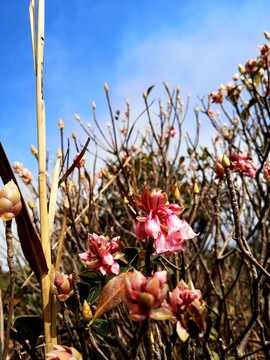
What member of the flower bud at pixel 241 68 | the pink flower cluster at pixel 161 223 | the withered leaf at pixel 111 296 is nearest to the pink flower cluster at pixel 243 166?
the pink flower cluster at pixel 161 223

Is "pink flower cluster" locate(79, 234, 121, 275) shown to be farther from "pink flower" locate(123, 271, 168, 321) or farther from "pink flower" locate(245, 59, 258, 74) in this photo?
"pink flower" locate(245, 59, 258, 74)

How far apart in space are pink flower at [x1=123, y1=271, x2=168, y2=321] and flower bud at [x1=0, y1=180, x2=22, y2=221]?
0.68ft

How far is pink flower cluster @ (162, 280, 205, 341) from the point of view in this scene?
0.45 m

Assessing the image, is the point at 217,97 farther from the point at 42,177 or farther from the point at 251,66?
the point at 42,177

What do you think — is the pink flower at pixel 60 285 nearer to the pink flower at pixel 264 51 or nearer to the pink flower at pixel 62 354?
the pink flower at pixel 62 354

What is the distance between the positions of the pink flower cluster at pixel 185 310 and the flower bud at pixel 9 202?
0.91 ft

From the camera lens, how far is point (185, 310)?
0.48 meters

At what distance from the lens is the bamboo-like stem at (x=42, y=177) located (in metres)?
0.51

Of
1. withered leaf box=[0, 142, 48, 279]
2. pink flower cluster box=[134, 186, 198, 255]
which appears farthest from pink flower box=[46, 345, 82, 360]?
pink flower cluster box=[134, 186, 198, 255]

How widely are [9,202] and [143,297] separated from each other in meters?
0.25

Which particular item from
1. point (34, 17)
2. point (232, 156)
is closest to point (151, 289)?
point (34, 17)

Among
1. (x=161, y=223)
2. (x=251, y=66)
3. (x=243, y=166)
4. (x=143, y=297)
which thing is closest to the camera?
(x=143, y=297)

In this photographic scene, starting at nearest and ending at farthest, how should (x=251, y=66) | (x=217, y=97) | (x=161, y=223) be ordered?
(x=161, y=223)
(x=251, y=66)
(x=217, y=97)

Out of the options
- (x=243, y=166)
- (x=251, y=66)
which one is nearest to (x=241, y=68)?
(x=251, y=66)
